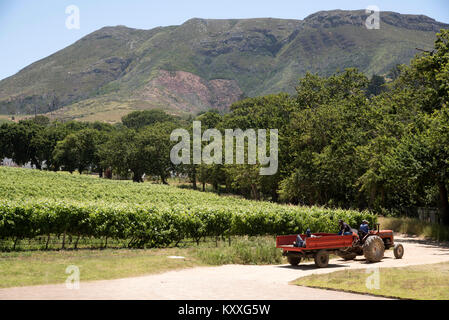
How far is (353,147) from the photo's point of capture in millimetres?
48625

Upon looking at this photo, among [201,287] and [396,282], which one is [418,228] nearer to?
[396,282]

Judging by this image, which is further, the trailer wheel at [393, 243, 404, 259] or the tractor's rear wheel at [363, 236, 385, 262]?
the trailer wheel at [393, 243, 404, 259]

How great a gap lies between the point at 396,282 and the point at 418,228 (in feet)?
76.2

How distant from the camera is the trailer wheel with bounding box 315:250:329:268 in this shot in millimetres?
18453

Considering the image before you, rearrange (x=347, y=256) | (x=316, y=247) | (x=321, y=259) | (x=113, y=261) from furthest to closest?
(x=347, y=256) → (x=321, y=259) → (x=316, y=247) → (x=113, y=261)

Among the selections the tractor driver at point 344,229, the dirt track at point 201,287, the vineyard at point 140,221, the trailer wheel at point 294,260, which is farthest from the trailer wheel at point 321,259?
the vineyard at point 140,221

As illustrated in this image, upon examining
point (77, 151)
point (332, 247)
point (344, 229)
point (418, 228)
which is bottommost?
point (418, 228)

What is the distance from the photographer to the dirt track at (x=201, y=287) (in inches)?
467

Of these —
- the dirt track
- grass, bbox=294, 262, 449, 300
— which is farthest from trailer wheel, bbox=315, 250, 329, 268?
grass, bbox=294, 262, 449, 300

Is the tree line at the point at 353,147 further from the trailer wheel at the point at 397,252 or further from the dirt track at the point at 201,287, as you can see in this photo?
the dirt track at the point at 201,287

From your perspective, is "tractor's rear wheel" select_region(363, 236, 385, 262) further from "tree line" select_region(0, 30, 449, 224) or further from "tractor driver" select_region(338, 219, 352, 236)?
"tree line" select_region(0, 30, 449, 224)

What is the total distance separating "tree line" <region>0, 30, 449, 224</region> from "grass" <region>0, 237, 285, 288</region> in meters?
15.9

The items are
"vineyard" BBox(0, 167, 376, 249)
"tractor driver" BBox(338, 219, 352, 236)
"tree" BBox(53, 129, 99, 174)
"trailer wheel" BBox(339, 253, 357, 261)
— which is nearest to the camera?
"trailer wheel" BBox(339, 253, 357, 261)

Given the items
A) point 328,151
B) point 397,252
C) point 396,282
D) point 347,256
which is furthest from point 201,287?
point 328,151
